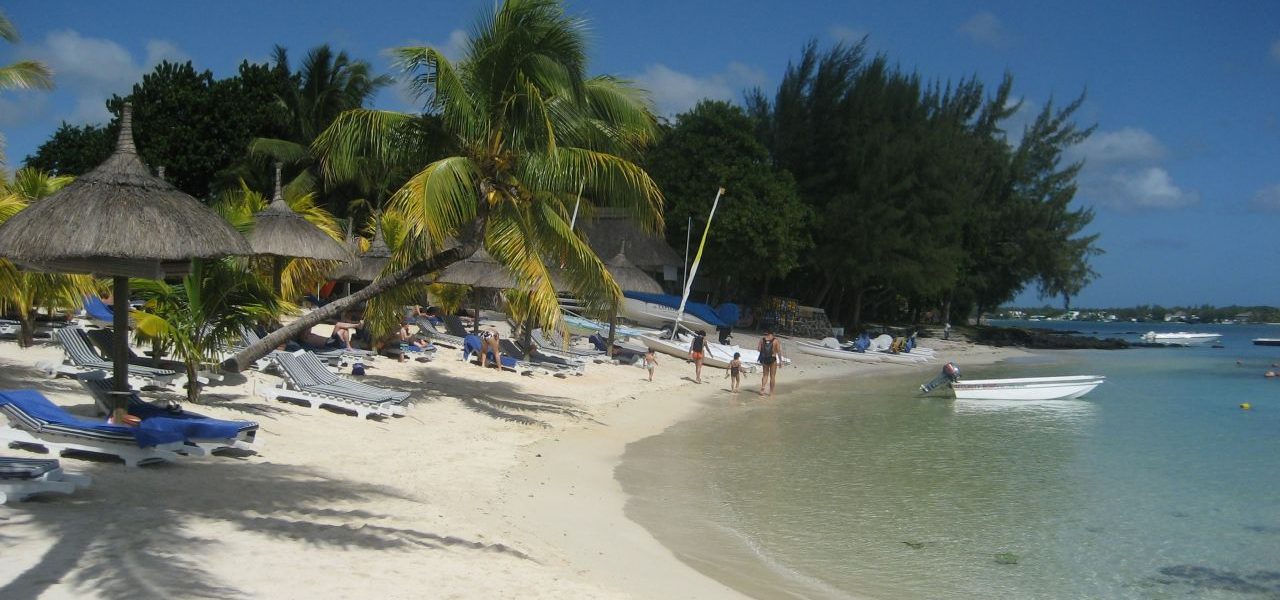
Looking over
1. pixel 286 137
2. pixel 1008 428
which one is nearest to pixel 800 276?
pixel 286 137

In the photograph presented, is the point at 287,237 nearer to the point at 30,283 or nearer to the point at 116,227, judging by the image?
the point at 30,283

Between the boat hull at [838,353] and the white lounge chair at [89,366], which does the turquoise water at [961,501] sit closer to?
the white lounge chair at [89,366]

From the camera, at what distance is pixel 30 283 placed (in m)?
11.7

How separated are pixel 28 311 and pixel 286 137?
19277mm

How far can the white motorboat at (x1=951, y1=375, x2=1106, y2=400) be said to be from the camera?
2042cm

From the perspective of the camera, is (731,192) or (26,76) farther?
(731,192)

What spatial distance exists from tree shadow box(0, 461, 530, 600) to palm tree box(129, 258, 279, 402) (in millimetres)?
2539

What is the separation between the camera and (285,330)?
1077 cm

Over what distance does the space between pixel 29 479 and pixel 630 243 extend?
30751mm

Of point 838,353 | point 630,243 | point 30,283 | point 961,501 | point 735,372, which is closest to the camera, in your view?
point 961,501

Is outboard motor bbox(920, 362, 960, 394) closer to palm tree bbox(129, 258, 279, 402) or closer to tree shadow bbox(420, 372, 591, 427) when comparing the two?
tree shadow bbox(420, 372, 591, 427)

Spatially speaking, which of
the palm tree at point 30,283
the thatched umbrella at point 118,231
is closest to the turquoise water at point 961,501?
the thatched umbrella at point 118,231

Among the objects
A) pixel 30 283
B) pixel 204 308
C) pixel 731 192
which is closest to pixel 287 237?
pixel 30 283

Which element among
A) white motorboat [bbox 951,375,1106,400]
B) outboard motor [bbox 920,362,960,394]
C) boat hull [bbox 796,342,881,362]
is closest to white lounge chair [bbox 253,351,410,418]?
outboard motor [bbox 920,362,960,394]
